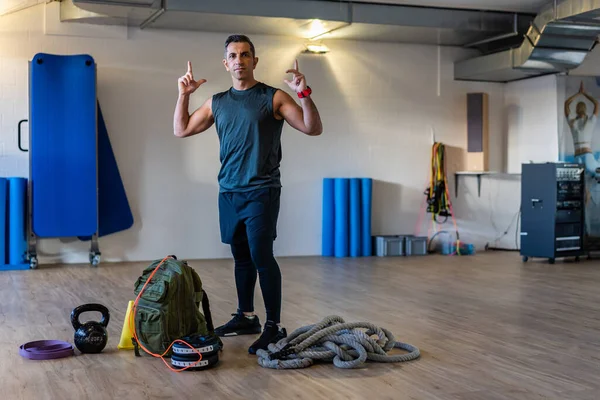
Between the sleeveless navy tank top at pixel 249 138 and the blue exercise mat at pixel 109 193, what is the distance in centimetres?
449

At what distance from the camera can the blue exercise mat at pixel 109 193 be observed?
321 inches

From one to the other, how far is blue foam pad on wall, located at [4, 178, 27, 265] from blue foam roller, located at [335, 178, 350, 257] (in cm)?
348

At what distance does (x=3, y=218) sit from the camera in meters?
7.57

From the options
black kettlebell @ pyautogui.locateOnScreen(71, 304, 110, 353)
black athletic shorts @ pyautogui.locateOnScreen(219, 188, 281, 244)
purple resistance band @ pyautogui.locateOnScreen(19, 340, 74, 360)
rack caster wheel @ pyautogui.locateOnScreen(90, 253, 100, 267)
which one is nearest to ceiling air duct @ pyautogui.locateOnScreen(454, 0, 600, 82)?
black athletic shorts @ pyautogui.locateOnScreen(219, 188, 281, 244)

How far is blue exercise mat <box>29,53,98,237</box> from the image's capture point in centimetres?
756

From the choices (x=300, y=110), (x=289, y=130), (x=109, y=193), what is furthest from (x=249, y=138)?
(x=289, y=130)

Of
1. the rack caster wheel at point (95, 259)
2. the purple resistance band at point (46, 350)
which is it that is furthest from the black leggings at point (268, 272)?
the rack caster wheel at point (95, 259)

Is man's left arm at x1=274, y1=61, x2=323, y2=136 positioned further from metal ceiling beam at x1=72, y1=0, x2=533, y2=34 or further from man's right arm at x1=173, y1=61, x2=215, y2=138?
metal ceiling beam at x1=72, y1=0, x2=533, y2=34

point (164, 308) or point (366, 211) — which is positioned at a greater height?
point (366, 211)

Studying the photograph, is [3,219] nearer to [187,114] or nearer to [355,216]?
[355,216]

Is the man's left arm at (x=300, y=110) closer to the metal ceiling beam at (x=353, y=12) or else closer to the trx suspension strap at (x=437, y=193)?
the metal ceiling beam at (x=353, y=12)

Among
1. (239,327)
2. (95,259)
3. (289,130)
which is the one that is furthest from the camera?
(289,130)

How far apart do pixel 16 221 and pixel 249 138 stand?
4.56 metres

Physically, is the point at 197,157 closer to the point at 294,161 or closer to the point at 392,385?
the point at 294,161
